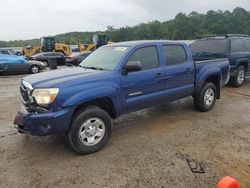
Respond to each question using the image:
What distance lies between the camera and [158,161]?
4199 millimetres

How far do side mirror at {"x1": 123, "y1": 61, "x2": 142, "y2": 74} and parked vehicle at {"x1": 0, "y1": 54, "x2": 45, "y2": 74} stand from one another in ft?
39.5

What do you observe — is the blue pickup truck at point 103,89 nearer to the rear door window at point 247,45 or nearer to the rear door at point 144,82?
the rear door at point 144,82

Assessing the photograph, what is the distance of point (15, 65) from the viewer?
15.3 metres

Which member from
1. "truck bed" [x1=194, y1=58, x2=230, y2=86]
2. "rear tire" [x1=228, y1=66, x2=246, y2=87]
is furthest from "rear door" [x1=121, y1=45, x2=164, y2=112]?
"rear tire" [x1=228, y1=66, x2=246, y2=87]

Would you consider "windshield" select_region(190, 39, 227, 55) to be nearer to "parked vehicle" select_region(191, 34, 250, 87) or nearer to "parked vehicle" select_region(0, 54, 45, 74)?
"parked vehicle" select_region(191, 34, 250, 87)

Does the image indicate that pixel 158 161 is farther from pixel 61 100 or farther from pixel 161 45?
pixel 161 45

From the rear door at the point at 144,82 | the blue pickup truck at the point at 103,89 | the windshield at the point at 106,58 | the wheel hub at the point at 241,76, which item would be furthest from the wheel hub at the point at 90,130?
the wheel hub at the point at 241,76

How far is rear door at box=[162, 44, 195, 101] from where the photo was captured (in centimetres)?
564

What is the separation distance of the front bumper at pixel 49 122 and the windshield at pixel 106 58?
1264 mm

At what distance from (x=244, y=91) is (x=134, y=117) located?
4.94 m

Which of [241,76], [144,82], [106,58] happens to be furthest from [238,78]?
[106,58]

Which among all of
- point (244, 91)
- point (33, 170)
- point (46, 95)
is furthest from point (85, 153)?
point (244, 91)

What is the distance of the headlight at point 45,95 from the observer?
13.3ft

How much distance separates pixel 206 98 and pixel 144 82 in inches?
90.2
